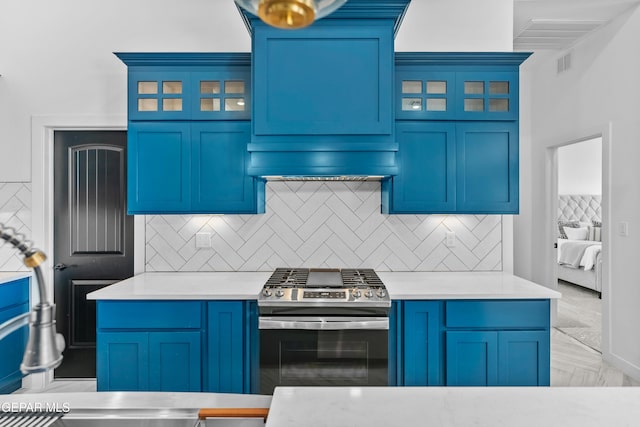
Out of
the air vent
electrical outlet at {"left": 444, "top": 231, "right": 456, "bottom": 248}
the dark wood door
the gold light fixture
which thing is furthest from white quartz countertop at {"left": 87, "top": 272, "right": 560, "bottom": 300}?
the air vent

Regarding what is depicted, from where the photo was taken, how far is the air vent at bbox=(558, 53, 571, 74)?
14.2 feet

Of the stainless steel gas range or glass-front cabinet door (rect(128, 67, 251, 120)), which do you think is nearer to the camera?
the stainless steel gas range

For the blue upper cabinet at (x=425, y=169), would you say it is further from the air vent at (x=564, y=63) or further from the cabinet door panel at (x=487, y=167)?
the air vent at (x=564, y=63)

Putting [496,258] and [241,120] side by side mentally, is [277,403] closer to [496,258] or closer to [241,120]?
Answer: [241,120]

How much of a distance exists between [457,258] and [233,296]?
1.74 meters

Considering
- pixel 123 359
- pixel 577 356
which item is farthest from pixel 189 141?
pixel 577 356

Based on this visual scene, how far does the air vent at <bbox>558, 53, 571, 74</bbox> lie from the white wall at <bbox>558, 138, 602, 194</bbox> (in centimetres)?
378

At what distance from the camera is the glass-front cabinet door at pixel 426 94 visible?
8.84 feet

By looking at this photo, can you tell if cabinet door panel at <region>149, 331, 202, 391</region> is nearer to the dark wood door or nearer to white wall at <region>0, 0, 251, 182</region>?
the dark wood door

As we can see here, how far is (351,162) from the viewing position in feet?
8.28

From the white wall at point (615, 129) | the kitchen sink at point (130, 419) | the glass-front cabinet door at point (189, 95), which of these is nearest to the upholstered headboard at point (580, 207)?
the white wall at point (615, 129)

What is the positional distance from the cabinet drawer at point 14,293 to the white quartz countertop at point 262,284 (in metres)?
0.88

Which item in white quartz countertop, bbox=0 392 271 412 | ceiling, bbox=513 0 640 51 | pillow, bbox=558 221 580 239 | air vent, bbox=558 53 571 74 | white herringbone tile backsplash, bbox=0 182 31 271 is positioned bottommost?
white quartz countertop, bbox=0 392 271 412

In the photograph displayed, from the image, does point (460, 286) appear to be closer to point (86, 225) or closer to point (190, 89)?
point (190, 89)
